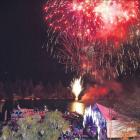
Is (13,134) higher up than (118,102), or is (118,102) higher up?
(118,102)

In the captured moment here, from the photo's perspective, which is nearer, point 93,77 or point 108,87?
point 108,87

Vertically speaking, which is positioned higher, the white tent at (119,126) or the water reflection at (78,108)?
the water reflection at (78,108)

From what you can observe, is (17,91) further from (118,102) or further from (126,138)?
(126,138)

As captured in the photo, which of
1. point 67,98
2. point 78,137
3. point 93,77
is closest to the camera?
point 78,137

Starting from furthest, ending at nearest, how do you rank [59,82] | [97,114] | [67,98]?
[59,82], [67,98], [97,114]

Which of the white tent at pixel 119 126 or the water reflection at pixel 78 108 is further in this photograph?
the water reflection at pixel 78 108

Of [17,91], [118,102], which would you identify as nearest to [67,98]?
[17,91]

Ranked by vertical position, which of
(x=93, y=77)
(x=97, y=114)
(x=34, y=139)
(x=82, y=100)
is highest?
(x=93, y=77)

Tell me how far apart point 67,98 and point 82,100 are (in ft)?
33.2

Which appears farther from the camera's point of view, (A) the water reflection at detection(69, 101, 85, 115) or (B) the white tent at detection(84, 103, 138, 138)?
(A) the water reflection at detection(69, 101, 85, 115)

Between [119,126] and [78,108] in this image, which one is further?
[78,108]

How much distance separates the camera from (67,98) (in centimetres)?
7781

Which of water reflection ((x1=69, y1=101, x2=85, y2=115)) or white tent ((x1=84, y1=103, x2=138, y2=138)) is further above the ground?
water reflection ((x1=69, y1=101, x2=85, y2=115))

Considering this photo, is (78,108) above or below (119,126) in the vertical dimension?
above
